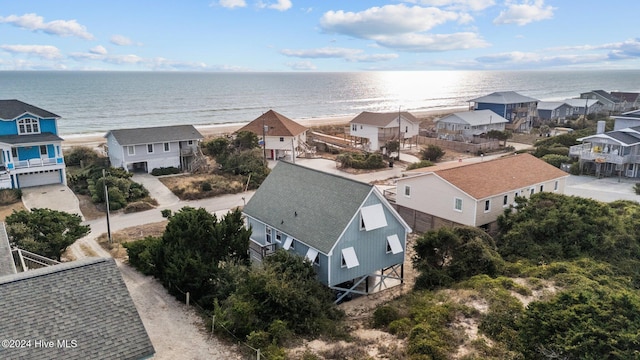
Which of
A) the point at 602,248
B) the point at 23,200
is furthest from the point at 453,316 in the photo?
the point at 23,200

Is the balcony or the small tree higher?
the balcony

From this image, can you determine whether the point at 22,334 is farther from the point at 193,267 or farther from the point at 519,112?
the point at 519,112

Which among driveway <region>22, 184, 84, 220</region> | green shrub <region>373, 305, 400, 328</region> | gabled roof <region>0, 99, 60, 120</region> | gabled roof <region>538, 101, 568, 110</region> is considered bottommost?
green shrub <region>373, 305, 400, 328</region>

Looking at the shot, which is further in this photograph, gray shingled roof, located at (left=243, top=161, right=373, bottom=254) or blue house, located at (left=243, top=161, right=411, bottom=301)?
gray shingled roof, located at (left=243, top=161, right=373, bottom=254)

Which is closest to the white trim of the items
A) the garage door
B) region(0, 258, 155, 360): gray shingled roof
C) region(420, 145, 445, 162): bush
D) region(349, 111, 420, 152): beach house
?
region(0, 258, 155, 360): gray shingled roof

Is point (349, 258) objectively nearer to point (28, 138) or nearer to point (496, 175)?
point (496, 175)

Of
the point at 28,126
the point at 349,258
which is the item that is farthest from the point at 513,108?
the point at 28,126

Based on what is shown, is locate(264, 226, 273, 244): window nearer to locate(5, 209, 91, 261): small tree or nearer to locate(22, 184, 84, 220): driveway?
locate(5, 209, 91, 261): small tree
